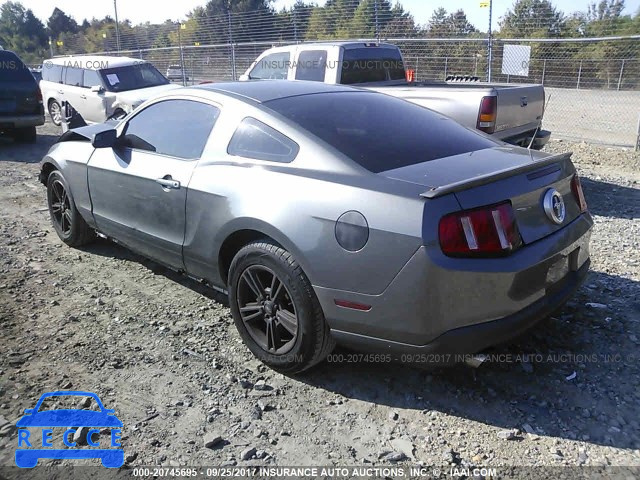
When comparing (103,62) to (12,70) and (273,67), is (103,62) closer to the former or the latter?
(12,70)

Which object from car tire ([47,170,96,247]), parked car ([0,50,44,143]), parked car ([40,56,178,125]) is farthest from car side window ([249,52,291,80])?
parked car ([0,50,44,143])

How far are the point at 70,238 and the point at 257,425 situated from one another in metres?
3.32

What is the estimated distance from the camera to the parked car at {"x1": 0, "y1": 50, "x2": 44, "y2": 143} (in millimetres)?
10719

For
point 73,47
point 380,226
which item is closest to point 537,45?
point 380,226

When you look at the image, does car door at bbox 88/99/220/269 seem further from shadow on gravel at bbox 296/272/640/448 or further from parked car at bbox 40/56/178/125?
parked car at bbox 40/56/178/125

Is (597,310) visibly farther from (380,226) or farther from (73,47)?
(73,47)

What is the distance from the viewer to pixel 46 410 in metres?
2.90

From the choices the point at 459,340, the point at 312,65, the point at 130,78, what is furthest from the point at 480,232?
the point at 130,78

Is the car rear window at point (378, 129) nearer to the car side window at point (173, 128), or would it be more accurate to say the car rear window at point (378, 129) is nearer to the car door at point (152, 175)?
the car side window at point (173, 128)

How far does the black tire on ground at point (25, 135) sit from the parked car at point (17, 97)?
0.40 metres

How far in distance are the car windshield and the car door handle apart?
8511 mm

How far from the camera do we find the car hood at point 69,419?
9.17ft

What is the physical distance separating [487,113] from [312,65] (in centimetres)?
293

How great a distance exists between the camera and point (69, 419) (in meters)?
2.83
